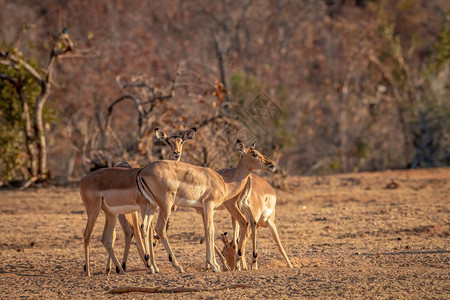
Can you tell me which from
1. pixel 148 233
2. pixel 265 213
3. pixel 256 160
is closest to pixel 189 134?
pixel 256 160

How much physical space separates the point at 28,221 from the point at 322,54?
21174mm

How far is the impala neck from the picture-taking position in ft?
27.4

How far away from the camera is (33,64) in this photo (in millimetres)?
16844

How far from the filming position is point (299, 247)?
9.62m

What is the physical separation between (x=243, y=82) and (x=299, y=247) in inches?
435

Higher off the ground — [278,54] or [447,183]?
[278,54]

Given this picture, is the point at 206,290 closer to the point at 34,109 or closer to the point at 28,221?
the point at 28,221

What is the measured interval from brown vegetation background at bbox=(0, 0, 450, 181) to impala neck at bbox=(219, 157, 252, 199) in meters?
5.91

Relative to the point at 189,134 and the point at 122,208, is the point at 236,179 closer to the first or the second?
the point at 122,208

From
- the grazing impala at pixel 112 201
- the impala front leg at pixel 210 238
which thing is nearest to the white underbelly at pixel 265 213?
the impala front leg at pixel 210 238

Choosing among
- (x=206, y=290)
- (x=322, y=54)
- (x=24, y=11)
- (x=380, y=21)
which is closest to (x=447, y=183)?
(x=206, y=290)

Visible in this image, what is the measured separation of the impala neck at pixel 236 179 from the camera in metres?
8.34

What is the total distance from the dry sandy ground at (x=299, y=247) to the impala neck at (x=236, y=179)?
0.94 meters

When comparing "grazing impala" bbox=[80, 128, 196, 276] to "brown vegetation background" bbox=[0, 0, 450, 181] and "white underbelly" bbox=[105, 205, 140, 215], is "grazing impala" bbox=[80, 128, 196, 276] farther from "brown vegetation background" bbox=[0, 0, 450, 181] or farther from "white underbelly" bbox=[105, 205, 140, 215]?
"brown vegetation background" bbox=[0, 0, 450, 181]
